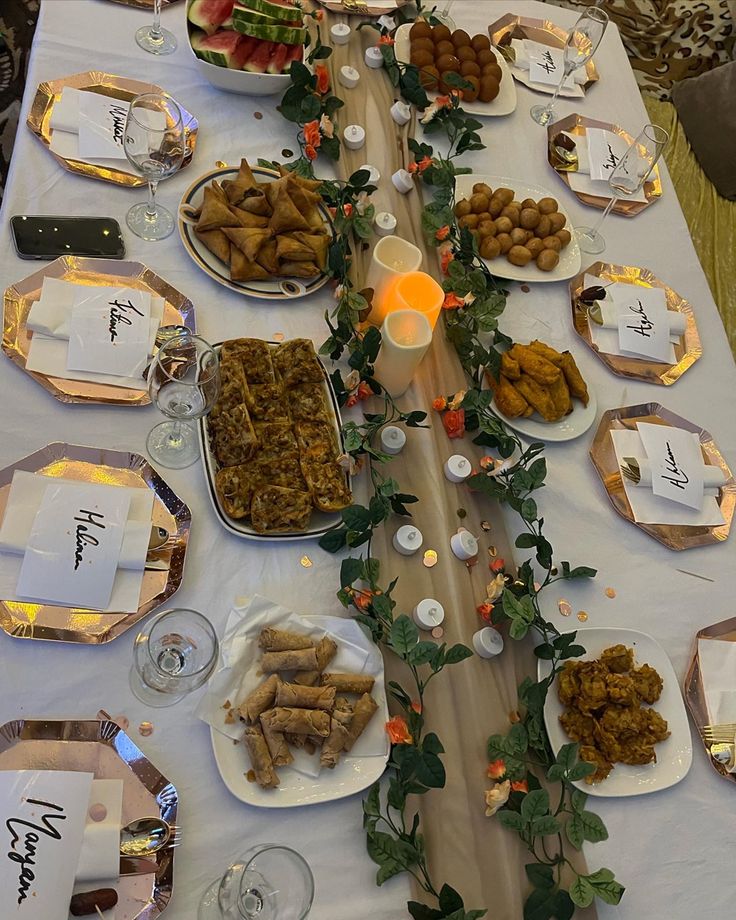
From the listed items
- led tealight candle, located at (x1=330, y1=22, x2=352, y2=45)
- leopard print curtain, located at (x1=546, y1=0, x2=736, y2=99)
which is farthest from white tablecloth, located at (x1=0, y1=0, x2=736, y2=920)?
leopard print curtain, located at (x1=546, y1=0, x2=736, y2=99)

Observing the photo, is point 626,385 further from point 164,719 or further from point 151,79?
point 151,79

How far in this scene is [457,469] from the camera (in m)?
1.18

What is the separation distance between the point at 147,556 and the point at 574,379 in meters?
0.76

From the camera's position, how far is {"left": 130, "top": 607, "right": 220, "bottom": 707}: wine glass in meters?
0.90

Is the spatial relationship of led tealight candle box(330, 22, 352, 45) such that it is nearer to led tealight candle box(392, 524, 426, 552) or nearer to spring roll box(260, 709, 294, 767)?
led tealight candle box(392, 524, 426, 552)

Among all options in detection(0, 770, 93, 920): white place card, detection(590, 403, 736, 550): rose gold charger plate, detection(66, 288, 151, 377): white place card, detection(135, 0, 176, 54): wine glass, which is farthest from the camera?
detection(135, 0, 176, 54): wine glass

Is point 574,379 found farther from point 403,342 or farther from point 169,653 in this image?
point 169,653

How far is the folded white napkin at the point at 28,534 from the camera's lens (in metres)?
0.93

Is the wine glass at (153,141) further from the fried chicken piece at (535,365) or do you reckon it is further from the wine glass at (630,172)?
the wine glass at (630,172)

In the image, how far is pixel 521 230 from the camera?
4.75 ft

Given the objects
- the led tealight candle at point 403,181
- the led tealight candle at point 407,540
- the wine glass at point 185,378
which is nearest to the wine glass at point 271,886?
the led tealight candle at point 407,540

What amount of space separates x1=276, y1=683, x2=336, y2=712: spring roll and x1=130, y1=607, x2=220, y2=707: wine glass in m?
0.10

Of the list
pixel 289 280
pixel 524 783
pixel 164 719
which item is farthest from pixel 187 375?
pixel 524 783

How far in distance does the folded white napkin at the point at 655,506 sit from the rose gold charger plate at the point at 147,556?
0.73m
